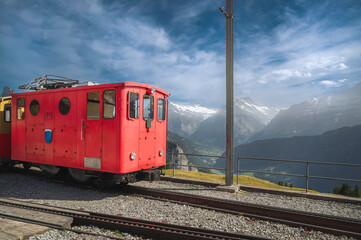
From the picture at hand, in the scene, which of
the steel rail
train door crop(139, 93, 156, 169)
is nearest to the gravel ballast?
the steel rail

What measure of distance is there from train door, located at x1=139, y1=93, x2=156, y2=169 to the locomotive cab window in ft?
9.25

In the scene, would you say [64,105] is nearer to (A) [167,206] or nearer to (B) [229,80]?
(A) [167,206]

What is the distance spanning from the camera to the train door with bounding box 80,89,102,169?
26.7 feet

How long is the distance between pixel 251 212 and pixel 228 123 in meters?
4.23

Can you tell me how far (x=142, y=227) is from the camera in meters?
5.24

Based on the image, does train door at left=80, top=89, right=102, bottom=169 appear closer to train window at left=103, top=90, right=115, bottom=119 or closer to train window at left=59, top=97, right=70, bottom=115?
train window at left=103, top=90, right=115, bottom=119

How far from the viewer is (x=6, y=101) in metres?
12.0

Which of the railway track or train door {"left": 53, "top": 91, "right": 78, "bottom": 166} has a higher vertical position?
train door {"left": 53, "top": 91, "right": 78, "bottom": 166}

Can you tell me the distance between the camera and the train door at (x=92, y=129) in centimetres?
812

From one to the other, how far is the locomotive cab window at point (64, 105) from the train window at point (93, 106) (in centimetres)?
103

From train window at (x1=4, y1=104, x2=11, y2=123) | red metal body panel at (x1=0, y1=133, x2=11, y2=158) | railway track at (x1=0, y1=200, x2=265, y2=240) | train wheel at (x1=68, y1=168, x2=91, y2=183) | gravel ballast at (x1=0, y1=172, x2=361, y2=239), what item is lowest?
gravel ballast at (x1=0, y1=172, x2=361, y2=239)

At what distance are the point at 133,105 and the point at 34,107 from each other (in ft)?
15.9

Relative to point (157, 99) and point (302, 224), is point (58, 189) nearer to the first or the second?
point (157, 99)

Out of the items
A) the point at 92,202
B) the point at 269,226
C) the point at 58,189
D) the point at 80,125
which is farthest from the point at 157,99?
the point at 269,226
